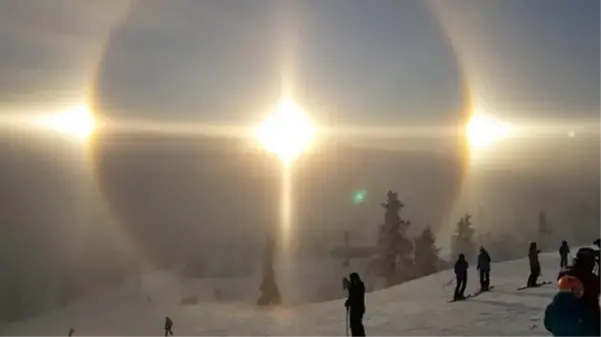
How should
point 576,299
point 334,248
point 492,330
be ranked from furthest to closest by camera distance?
point 334,248, point 492,330, point 576,299

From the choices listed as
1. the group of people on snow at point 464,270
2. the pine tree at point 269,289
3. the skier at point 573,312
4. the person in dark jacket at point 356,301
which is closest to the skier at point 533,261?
the group of people on snow at point 464,270

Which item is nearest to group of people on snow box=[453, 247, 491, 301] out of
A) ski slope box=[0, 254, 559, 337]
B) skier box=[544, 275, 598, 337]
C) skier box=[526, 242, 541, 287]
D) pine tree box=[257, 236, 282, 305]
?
ski slope box=[0, 254, 559, 337]

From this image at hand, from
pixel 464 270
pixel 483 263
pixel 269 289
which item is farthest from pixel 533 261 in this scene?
pixel 269 289

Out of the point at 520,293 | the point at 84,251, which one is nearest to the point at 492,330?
the point at 520,293

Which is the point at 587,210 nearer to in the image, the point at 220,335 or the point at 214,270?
the point at 214,270

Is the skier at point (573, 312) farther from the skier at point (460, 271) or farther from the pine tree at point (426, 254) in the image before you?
the pine tree at point (426, 254)
